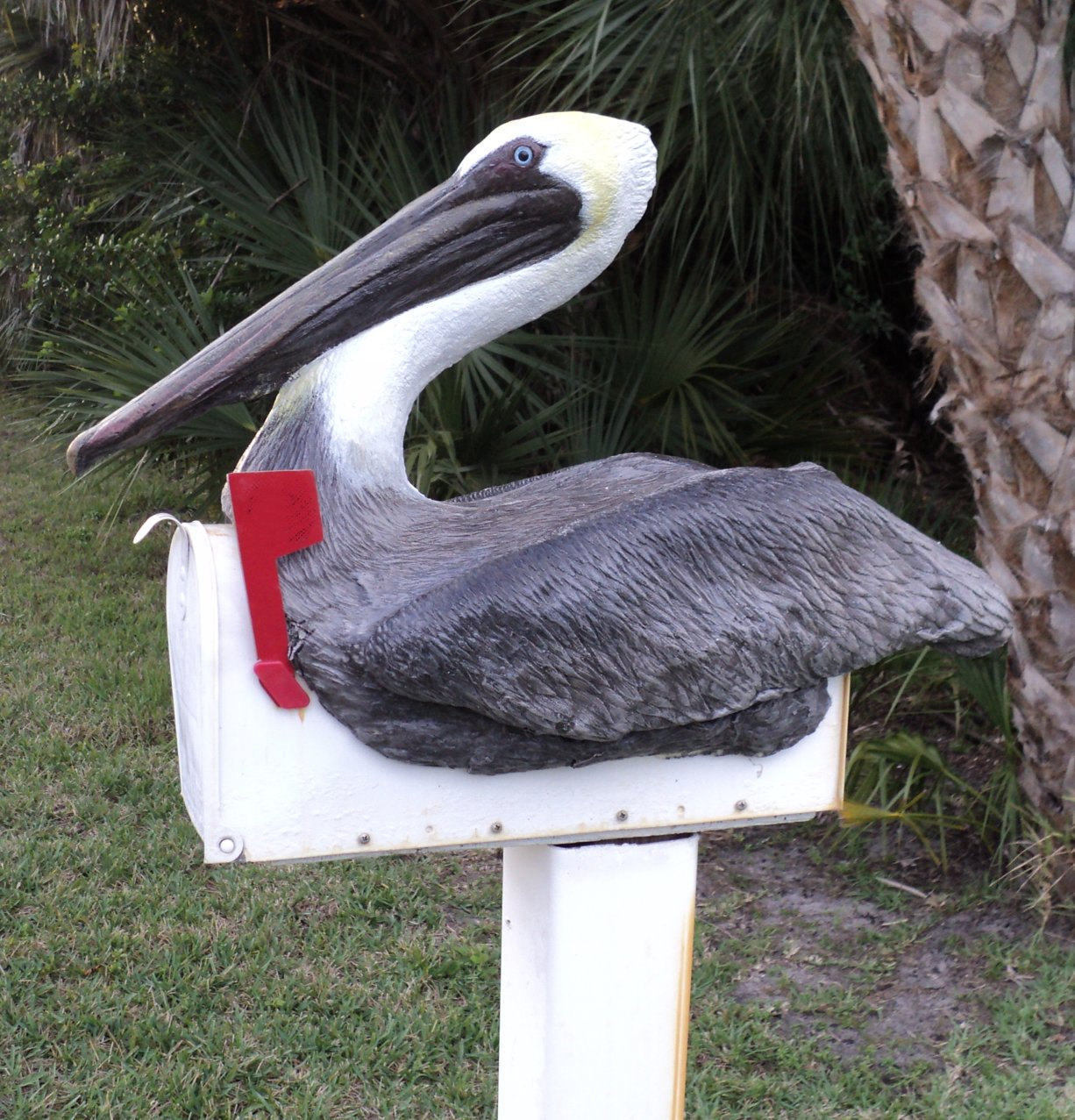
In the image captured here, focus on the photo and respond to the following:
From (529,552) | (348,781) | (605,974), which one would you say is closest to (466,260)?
(529,552)

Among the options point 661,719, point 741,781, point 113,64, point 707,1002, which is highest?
point 113,64

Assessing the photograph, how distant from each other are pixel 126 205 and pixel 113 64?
0.82 metres

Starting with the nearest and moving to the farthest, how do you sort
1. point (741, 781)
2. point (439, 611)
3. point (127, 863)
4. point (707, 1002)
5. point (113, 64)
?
point (439, 611) → point (741, 781) → point (707, 1002) → point (127, 863) → point (113, 64)

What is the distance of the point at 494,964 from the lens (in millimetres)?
3199

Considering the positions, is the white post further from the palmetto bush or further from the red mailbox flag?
the palmetto bush

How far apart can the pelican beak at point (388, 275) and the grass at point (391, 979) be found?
1.72m

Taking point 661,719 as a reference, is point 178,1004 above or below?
below

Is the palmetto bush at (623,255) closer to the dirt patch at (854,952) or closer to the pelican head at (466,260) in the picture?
the dirt patch at (854,952)

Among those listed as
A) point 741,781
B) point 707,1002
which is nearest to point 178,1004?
point 707,1002

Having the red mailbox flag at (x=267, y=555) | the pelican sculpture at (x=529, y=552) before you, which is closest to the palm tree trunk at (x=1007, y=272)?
the pelican sculpture at (x=529, y=552)

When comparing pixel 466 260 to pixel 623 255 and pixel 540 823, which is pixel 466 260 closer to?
pixel 540 823

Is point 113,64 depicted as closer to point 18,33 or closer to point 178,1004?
point 18,33

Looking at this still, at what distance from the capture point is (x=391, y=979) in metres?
3.13

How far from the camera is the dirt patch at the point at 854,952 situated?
9.91ft
